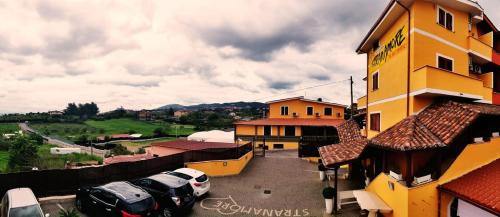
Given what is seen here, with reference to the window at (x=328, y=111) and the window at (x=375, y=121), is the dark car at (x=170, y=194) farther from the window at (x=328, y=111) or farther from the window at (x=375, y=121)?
the window at (x=328, y=111)

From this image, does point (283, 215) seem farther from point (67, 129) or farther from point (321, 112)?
point (67, 129)

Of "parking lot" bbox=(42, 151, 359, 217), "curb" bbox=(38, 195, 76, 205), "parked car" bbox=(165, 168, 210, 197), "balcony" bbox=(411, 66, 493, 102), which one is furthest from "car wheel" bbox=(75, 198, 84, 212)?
"balcony" bbox=(411, 66, 493, 102)

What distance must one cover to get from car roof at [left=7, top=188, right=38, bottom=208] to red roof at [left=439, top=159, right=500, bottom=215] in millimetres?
16536

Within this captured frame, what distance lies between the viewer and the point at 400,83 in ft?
49.1

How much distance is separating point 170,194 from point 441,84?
529 inches

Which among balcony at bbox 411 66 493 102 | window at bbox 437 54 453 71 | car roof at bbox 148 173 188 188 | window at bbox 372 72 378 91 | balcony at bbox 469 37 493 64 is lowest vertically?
car roof at bbox 148 173 188 188

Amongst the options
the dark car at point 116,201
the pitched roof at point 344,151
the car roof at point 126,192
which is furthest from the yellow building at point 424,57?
the car roof at point 126,192

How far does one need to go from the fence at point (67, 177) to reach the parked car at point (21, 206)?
9.48 feet

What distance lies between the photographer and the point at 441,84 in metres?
13.2

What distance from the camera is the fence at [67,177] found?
15.4 m

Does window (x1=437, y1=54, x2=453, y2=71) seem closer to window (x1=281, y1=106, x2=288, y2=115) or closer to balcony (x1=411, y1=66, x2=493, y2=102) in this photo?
balcony (x1=411, y1=66, x2=493, y2=102)

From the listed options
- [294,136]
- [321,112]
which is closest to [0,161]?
[294,136]

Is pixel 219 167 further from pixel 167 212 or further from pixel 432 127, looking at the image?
pixel 432 127

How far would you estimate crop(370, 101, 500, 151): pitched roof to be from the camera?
37.5ft
